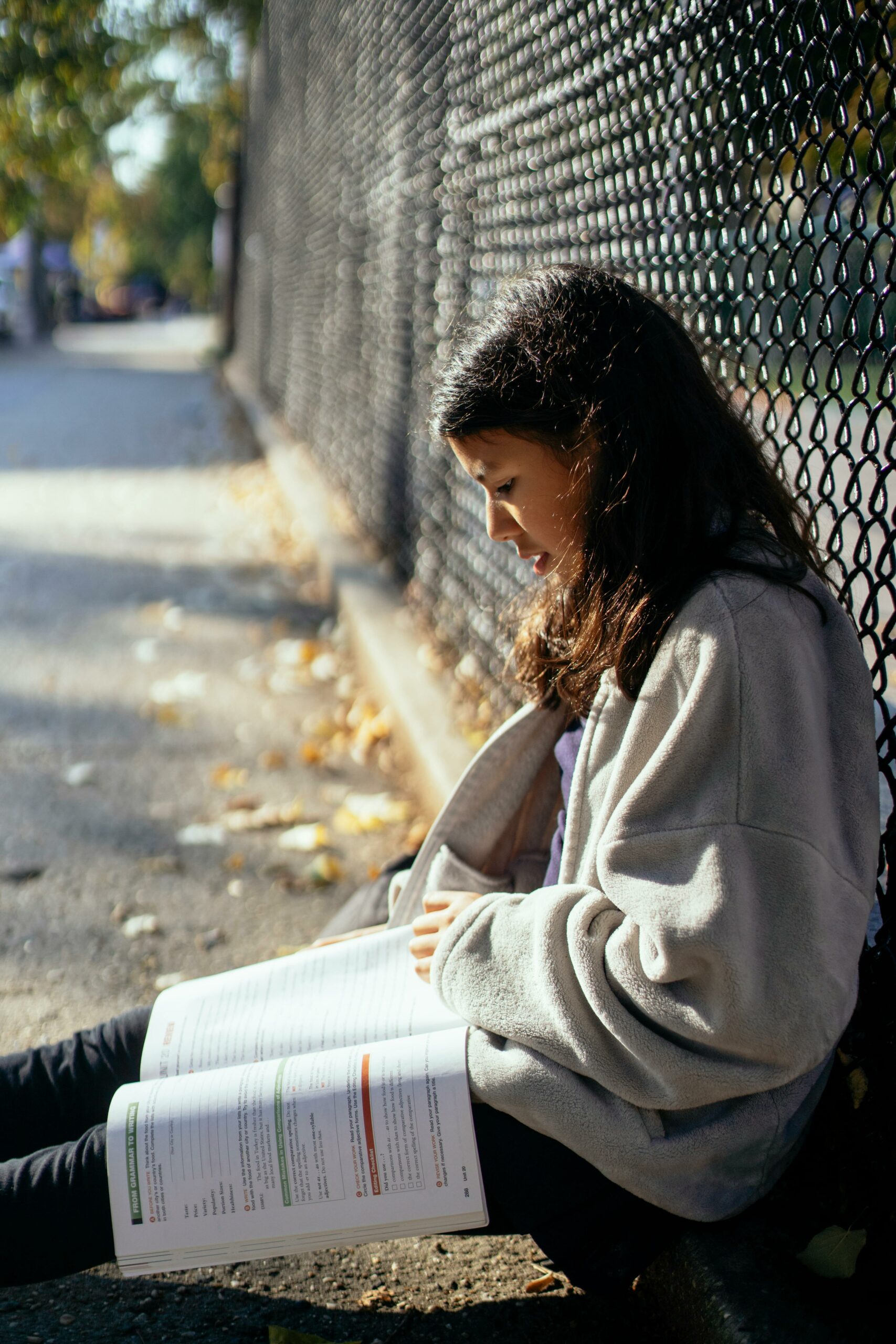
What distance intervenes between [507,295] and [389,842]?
2163 millimetres

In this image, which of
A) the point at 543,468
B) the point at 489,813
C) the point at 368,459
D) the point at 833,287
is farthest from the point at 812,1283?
the point at 368,459

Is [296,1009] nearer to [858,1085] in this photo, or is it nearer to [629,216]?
[858,1085]

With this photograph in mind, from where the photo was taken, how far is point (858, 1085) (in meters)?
1.66

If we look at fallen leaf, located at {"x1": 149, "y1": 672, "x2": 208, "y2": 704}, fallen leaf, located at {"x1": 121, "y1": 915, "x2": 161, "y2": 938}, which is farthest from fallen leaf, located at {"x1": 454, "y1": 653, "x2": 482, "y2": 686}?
fallen leaf, located at {"x1": 121, "y1": 915, "x2": 161, "y2": 938}

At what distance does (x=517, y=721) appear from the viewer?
204 cm

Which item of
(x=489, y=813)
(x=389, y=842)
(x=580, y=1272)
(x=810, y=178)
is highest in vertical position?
(x=810, y=178)

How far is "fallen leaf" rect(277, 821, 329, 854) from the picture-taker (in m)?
3.57

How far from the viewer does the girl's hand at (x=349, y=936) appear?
2.10m

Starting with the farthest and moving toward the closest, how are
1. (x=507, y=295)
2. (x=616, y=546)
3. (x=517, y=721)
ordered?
(x=517, y=721) → (x=507, y=295) → (x=616, y=546)

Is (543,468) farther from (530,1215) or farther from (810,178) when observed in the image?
(810,178)

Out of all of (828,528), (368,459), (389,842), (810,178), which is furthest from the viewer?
(368,459)

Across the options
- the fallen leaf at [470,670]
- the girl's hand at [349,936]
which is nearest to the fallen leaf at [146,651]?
the fallen leaf at [470,670]

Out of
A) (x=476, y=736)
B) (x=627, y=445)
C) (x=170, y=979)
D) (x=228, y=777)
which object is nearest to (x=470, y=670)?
(x=476, y=736)

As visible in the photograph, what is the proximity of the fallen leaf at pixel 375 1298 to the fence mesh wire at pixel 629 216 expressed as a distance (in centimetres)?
105
